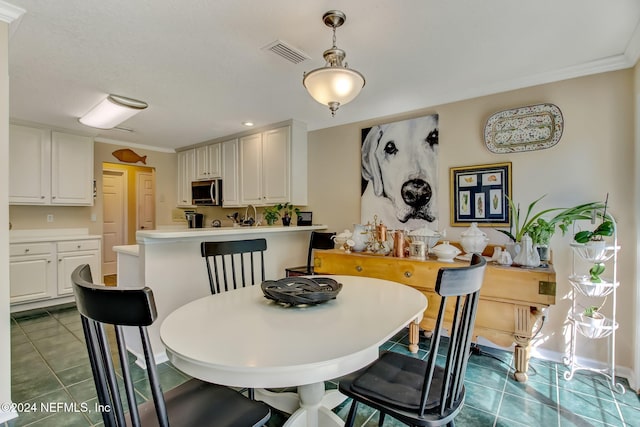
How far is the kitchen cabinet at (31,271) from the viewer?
3656 millimetres

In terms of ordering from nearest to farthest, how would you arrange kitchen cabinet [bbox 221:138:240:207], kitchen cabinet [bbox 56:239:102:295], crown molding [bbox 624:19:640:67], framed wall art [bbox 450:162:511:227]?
crown molding [bbox 624:19:640:67] → framed wall art [bbox 450:162:511:227] → kitchen cabinet [bbox 56:239:102:295] → kitchen cabinet [bbox 221:138:240:207]

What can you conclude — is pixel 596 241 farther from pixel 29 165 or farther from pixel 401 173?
pixel 29 165

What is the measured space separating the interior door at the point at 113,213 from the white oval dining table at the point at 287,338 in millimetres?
5356

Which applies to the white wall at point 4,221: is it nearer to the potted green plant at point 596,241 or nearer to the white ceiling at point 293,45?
the white ceiling at point 293,45

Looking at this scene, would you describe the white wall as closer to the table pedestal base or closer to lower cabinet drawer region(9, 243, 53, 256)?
the table pedestal base

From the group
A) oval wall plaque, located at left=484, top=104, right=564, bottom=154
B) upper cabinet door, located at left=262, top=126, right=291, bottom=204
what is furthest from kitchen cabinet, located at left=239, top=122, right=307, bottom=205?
oval wall plaque, located at left=484, top=104, right=564, bottom=154

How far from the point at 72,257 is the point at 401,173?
Answer: 4231 mm

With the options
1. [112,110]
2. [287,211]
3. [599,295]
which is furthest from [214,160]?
[599,295]

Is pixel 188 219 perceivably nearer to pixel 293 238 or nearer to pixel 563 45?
pixel 293 238

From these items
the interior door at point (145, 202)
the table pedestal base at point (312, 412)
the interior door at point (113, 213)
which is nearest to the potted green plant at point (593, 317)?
the table pedestal base at point (312, 412)

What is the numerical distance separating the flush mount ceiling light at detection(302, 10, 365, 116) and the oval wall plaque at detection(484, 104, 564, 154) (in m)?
1.62

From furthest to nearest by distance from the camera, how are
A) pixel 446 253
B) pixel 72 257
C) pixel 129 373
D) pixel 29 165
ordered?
pixel 72 257 → pixel 29 165 → pixel 446 253 → pixel 129 373

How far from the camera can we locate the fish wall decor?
4914 millimetres

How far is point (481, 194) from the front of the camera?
9.26 ft
